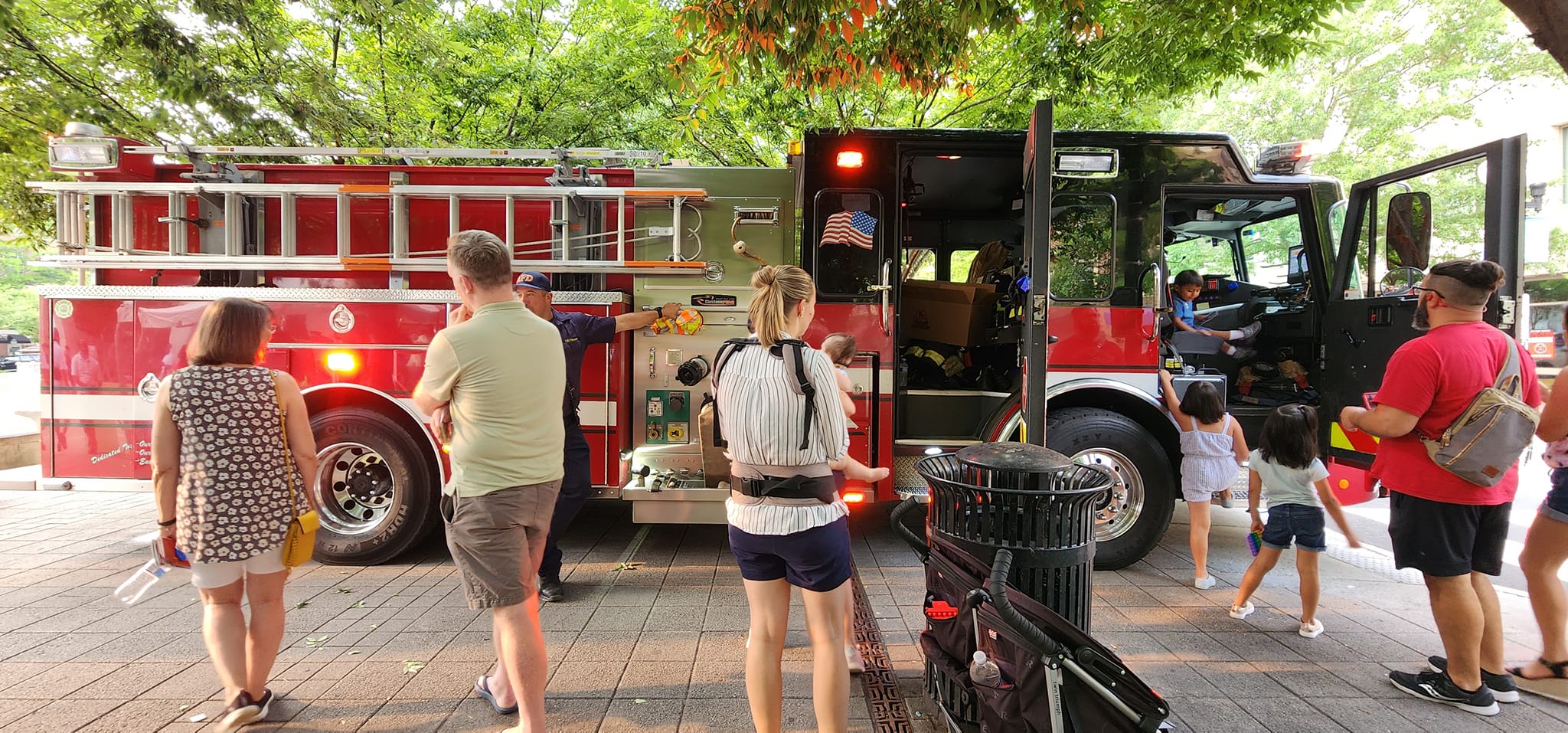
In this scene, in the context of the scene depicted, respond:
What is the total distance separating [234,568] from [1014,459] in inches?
117

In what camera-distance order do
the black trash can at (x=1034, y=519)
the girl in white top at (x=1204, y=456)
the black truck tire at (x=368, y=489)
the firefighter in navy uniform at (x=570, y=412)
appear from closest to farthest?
the black trash can at (x=1034, y=519) < the firefighter in navy uniform at (x=570, y=412) < the girl in white top at (x=1204, y=456) < the black truck tire at (x=368, y=489)

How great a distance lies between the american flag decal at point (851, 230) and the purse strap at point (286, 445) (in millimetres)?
3090

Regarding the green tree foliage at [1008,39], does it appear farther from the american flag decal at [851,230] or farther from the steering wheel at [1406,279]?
the steering wheel at [1406,279]

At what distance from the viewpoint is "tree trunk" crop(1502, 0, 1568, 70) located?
2.34 meters

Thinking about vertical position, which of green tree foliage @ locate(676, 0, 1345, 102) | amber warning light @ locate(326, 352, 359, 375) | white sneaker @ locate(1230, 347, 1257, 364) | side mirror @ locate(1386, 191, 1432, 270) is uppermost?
green tree foliage @ locate(676, 0, 1345, 102)

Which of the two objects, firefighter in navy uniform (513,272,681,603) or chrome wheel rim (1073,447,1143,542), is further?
chrome wheel rim (1073,447,1143,542)

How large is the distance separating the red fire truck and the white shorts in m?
1.88

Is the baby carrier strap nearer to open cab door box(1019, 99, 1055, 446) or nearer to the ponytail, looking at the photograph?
the ponytail

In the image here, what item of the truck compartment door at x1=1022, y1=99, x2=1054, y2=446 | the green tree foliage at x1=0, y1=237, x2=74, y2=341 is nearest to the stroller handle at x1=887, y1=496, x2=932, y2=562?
the truck compartment door at x1=1022, y1=99, x2=1054, y2=446

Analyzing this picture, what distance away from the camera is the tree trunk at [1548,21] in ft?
7.68

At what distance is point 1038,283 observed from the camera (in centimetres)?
295

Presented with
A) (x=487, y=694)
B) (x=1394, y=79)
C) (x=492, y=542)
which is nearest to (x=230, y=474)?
(x=492, y=542)

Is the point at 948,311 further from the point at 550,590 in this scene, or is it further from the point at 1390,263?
the point at 550,590

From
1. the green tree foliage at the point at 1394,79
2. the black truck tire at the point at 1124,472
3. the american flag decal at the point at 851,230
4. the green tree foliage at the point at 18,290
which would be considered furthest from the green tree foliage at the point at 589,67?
the green tree foliage at the point at 18,290
